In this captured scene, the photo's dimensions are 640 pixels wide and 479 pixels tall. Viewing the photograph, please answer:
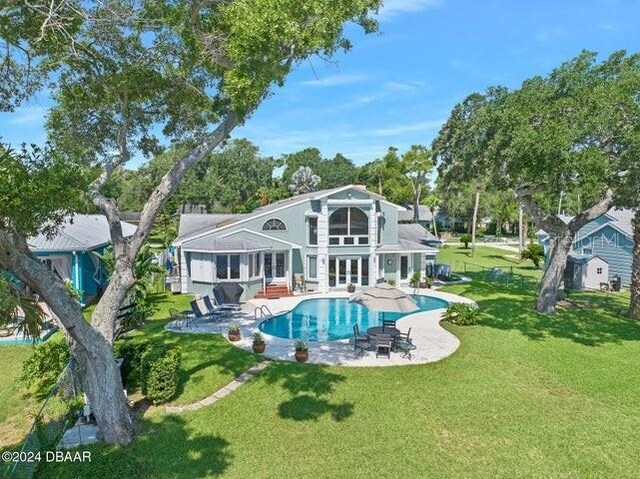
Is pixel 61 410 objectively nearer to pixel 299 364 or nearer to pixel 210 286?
pixel 299 364

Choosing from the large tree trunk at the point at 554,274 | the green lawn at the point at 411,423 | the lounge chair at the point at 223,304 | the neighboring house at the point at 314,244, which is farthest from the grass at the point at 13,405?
the large tree trunk at the point at 554,274

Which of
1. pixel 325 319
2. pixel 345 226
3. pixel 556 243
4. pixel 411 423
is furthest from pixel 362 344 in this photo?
pixel 345 226

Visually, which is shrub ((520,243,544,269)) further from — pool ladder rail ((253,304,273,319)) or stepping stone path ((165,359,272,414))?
stepping stone path ((165,359,272,414))

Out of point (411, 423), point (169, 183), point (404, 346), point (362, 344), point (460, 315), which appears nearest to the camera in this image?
point (411, 423)

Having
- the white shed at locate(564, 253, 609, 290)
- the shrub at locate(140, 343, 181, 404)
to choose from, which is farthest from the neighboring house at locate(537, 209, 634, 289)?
the shrub at locate(140, 343, 181, 404)

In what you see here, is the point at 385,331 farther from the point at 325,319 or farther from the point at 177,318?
the point at 177,318

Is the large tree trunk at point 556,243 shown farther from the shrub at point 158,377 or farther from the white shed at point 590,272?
the shrub at point 158,377
